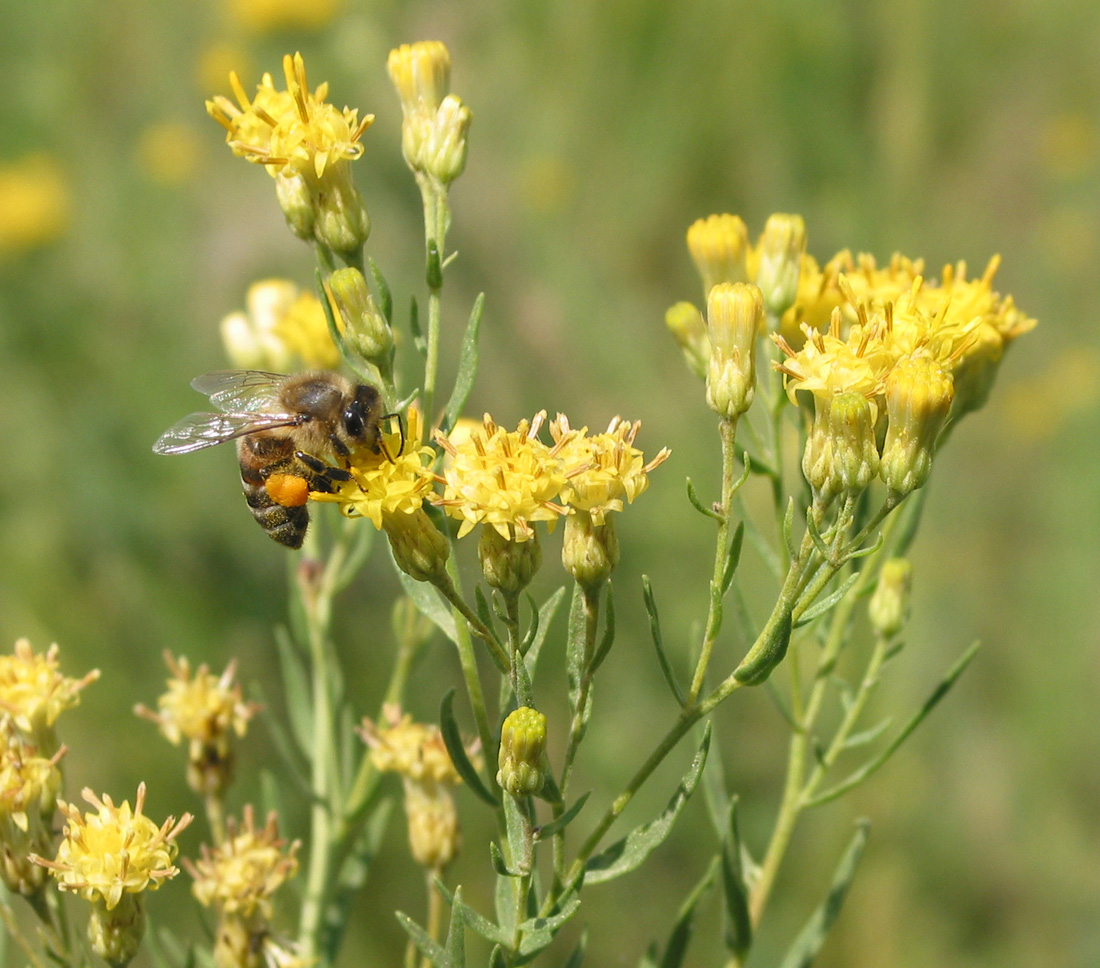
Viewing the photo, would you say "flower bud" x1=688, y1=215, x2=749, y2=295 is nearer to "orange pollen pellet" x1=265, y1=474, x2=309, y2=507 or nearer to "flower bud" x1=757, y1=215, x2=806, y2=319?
"flower bud" x1=757, y1=215, x2=806, y2=319

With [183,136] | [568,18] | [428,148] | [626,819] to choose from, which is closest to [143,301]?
[183,136]

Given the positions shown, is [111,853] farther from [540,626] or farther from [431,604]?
[540,626]

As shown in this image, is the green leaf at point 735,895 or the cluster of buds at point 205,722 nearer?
the green leaf at point 735,895

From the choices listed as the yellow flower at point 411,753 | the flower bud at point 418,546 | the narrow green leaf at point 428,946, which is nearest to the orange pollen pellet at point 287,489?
the yellow flower at point 411,753

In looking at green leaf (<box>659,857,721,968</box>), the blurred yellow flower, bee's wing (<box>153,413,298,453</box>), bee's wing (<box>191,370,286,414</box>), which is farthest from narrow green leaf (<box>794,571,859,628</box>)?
the blurred yellow flower

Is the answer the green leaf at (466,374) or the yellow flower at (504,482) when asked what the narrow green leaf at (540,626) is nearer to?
the yellow flower at (504,482)

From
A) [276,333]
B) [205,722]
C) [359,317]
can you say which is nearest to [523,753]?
[359,317]

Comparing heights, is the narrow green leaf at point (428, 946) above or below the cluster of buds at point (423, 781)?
above

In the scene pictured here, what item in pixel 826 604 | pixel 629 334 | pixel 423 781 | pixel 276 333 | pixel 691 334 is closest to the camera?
pixel 826 604
